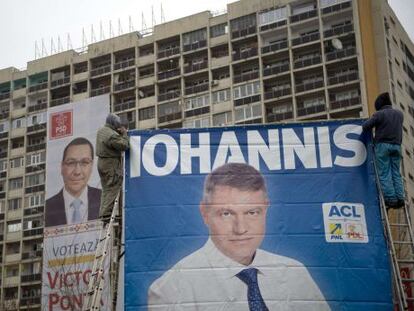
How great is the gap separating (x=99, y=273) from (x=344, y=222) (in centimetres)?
312

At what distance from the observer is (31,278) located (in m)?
53.2

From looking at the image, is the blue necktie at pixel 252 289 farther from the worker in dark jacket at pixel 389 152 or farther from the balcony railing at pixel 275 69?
the balcony railing at pixel 275 69

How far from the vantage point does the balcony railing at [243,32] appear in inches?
1943

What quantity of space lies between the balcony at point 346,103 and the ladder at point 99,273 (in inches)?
1457

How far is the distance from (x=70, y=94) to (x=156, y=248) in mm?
48850

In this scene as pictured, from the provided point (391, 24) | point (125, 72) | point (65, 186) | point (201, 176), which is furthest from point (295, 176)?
point (125, 72)

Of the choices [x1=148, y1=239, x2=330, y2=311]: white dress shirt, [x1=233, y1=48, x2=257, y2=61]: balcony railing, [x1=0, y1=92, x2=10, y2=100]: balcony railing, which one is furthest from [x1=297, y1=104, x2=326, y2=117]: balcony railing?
[x1=148, y1=239, x2=330, y2=311]: white dress shirt

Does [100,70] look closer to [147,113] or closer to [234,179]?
[147,113]

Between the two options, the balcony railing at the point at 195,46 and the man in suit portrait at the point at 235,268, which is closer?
the man in suit portrait at the point at 235,268

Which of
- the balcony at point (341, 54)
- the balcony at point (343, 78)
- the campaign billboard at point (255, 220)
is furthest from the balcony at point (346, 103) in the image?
A: the campaign billboard at point (255, 220)

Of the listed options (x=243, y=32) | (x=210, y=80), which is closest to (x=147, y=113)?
(x=210, y=80)

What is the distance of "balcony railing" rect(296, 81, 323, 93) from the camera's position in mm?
45969

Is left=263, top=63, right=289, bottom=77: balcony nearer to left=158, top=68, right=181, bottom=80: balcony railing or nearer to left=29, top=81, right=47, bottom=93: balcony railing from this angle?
left=158, top=68, right=181, bottom=80: balcony railing

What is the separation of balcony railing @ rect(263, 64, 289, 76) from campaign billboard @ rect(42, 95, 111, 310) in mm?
11575
